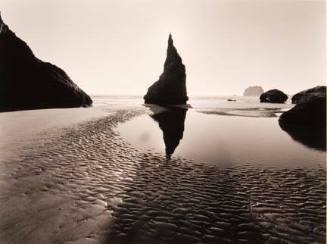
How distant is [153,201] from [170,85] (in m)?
65.7

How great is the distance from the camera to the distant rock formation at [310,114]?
24.0 metres

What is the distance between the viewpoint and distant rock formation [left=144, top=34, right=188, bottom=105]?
238 feet

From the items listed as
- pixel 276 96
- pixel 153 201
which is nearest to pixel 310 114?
pixel 153 201

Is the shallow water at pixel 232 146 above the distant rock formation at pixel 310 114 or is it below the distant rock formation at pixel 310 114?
below

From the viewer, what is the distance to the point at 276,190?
937cm

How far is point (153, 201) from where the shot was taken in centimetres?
813

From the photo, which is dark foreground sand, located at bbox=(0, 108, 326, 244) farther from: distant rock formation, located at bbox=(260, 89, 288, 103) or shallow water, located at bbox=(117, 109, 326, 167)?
distant rock formation, located at bbox=(260, 89, 288, 103)

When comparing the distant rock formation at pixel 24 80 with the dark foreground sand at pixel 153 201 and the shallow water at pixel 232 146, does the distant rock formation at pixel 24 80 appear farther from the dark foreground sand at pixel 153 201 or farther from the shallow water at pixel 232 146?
the dark foreground sand at pixel 153 201

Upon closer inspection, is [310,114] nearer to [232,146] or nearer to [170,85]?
[232,146]

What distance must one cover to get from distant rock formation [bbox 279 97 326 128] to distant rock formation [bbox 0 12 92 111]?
1351 inches

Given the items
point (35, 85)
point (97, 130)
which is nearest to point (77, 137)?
point (97, 130)

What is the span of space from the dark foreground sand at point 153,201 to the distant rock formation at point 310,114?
1472cm

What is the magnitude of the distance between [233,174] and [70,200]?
6546 millimetres

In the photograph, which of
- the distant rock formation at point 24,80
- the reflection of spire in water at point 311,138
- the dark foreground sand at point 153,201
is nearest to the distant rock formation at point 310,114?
the reflection of spire in water at point 311,138
